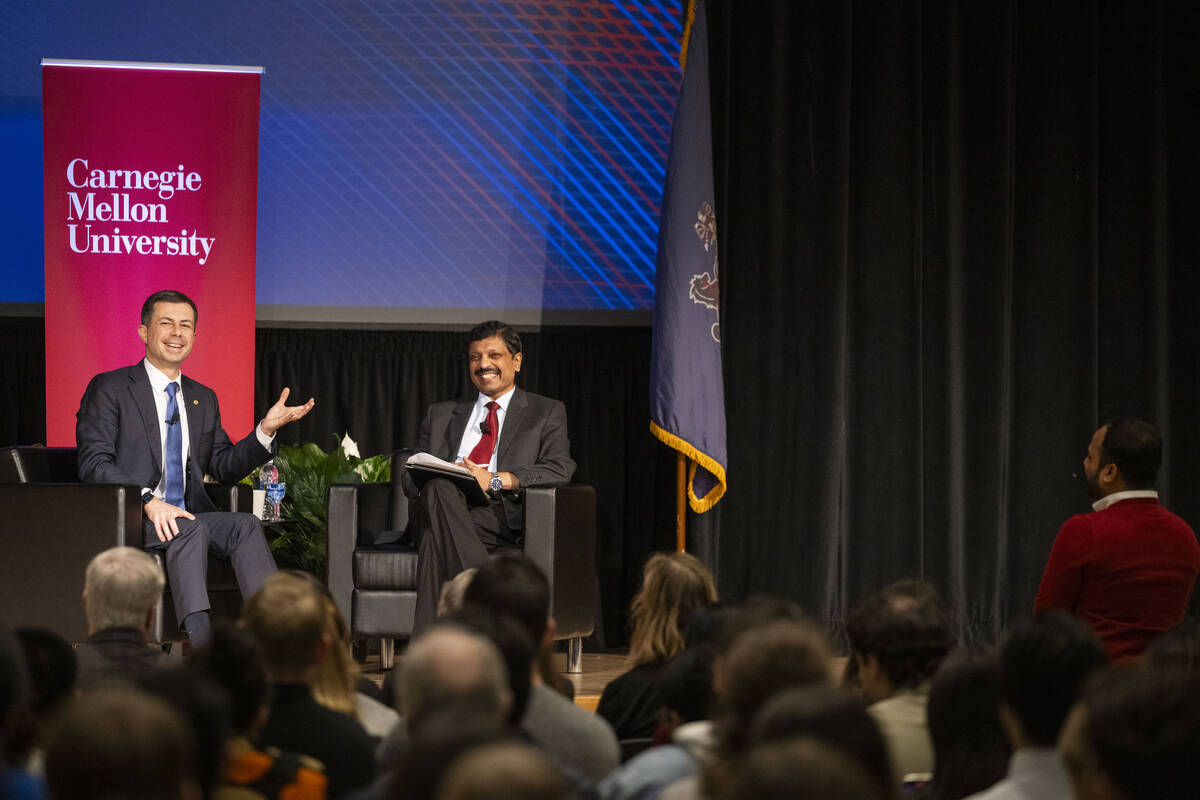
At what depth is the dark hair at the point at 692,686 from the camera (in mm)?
2127

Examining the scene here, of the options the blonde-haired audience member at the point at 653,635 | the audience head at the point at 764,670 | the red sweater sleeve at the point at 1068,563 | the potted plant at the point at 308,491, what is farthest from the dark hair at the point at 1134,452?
the potted plant at the point at 308,491

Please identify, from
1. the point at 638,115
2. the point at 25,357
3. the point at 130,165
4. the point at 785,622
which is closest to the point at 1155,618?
the point at 785,622

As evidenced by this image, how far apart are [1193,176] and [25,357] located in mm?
5441

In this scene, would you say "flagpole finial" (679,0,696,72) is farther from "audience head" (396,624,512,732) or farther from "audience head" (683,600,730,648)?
"audience head" (396,624,512,732)

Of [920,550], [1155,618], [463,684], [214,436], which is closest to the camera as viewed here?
[463,684]

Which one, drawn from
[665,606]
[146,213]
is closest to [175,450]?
[146,213]

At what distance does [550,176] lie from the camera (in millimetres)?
5844

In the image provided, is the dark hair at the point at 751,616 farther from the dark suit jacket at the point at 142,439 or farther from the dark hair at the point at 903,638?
the dark suit jacket at the point at 142,439

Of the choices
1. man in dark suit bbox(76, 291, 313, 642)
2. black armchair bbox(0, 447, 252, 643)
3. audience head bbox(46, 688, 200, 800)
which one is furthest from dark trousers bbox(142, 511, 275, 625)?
audience head bbox(46, 688, 200, 800)

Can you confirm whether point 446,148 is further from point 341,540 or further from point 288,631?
point 288,631

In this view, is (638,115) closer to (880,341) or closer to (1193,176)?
(880,341)

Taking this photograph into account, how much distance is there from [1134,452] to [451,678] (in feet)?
7.74

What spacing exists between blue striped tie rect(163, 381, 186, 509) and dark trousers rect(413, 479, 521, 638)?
36.6 inches

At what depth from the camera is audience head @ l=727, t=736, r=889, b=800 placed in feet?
3.20
